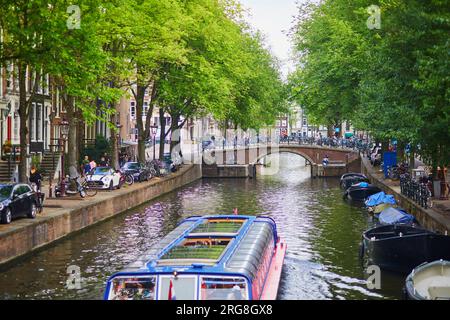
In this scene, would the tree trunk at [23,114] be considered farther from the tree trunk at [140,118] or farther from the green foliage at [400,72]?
the tree trunk at [140,118]

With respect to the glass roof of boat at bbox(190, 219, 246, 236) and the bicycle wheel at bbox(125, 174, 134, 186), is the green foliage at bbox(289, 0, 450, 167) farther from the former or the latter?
the bicycle wheel at bbox(125, 174, 134, 186)

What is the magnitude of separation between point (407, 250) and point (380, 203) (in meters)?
16.7

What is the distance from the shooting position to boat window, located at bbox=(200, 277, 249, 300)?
16.2 metres

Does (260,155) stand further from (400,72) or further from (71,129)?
(400,72)

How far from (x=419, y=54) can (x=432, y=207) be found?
9.85 meters

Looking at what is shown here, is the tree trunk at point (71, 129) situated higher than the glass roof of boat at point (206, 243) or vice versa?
the tree trunk at point (71, 129)

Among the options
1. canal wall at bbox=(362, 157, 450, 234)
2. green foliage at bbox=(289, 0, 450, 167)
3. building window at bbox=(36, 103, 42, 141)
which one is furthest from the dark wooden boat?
building window at bbox=(36, 103, 42, 141)

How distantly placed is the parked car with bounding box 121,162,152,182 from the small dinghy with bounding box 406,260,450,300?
33.1 m

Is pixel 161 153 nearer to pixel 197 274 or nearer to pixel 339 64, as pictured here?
pixel 339 64

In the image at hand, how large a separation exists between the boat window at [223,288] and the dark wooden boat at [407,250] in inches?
410

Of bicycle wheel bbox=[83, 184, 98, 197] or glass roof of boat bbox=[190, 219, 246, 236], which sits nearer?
glass roof of boat bbox=[190, 219, 246, 236]

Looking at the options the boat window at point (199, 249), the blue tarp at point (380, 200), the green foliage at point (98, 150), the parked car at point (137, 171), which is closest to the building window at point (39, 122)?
the green foliage at point (98, 150)

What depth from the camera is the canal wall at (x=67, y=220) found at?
2662 centimetres

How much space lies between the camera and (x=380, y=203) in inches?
1654
